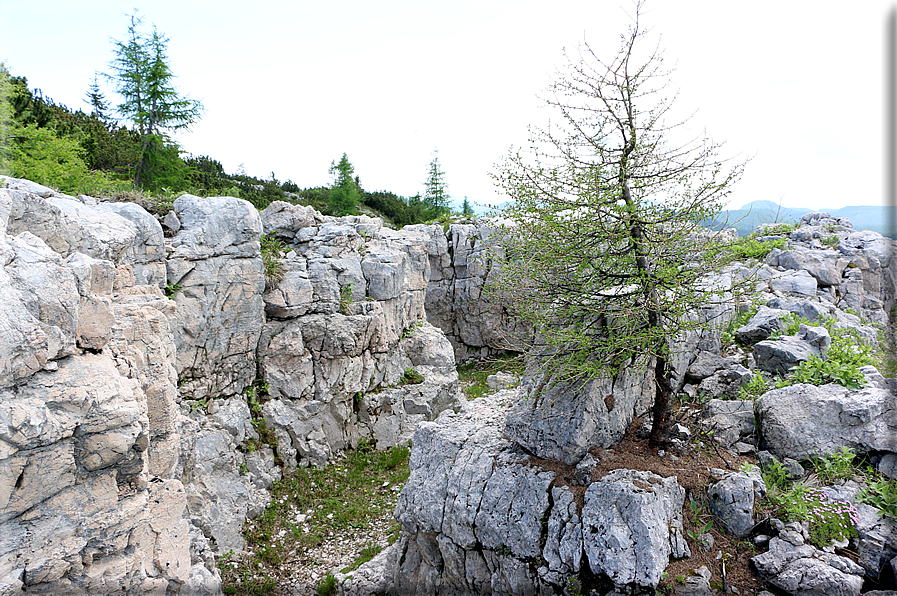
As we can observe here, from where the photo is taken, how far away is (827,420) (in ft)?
27.2

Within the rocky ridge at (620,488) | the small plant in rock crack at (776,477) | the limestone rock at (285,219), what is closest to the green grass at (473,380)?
the limestone rock at (285,219)

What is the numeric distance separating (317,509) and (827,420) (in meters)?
14.5

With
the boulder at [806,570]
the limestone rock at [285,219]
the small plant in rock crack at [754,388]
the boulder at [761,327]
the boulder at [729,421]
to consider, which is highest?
the limestone rock at [285,219]

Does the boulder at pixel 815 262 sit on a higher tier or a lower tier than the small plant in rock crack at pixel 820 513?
higher

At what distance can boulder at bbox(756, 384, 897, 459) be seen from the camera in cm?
795

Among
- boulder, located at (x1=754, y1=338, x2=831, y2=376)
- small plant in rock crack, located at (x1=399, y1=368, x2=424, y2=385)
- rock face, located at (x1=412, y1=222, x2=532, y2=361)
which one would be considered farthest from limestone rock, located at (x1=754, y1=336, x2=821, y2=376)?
rock face, located at (x1=412, y1=222, x2=532, y2=361)

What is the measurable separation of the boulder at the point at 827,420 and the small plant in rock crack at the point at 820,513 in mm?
1022

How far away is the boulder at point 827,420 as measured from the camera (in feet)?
26.1

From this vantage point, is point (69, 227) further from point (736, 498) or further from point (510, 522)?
point (736, 498)

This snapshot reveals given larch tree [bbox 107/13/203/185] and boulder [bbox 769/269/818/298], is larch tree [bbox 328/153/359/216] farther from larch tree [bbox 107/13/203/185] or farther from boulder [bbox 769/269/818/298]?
boulder [bbox 769/269/818/298]

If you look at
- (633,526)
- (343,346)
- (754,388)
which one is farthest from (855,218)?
(343,346)

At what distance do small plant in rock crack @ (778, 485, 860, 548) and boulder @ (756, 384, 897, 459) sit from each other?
1022 mm

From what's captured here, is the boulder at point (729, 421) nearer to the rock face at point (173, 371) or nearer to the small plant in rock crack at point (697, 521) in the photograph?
the small plant in rock crack at point (697, 521)

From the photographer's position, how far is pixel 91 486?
595cm
